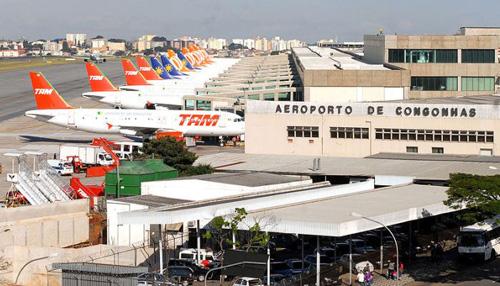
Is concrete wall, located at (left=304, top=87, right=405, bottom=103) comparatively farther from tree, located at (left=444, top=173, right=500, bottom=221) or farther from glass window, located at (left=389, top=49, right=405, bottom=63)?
tree, located at (left=444, top=173, right=500, bottom=221)

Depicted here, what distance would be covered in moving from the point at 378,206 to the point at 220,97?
255 ft

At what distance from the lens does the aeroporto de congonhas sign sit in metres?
82.2

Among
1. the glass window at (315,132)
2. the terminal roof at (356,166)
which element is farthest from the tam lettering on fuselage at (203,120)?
the terminal roof at (356,166)

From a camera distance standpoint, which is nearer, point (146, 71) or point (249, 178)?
point (249, 178)

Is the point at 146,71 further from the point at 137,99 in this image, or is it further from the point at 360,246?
the point at 360,246

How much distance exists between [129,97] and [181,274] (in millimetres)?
102561

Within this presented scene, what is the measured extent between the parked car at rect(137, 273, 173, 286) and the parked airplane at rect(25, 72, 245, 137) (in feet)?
213

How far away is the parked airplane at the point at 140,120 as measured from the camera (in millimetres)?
114000

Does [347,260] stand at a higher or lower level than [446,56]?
lower

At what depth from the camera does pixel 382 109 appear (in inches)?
3351

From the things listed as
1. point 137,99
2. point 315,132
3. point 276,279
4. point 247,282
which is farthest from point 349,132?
point 137,99

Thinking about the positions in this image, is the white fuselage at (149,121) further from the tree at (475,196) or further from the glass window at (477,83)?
the tree at (475,196)

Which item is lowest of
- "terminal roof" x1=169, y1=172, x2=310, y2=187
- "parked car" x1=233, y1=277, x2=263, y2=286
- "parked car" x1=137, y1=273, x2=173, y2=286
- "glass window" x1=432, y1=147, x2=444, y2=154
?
"parked car" x1=233, y1=277, x2=263, y2=286

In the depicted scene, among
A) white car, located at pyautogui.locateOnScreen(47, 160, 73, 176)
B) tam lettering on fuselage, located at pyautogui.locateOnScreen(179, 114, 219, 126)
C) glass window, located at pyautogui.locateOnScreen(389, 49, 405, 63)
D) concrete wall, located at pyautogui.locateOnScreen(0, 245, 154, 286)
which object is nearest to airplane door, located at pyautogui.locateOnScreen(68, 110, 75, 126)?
tam lettering on fuselage, located at pyautogui.locateOnScreen(179, 114, 219, 126)
